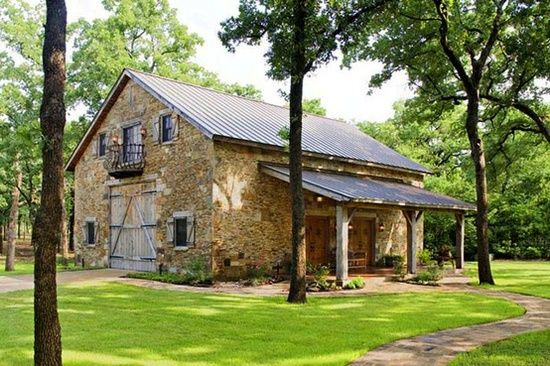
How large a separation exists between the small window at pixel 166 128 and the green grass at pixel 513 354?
44.3ft

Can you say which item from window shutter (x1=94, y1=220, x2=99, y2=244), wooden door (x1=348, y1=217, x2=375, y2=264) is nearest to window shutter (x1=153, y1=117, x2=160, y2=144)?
window shutter (x1=94, y1=220, x2=99, y2=244)

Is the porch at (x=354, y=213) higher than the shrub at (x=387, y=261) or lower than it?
higher

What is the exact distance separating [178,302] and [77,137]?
71.9ft

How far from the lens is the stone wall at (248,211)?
16859 mm

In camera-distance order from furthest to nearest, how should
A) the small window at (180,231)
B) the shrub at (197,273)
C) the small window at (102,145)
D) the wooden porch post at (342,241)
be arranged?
the small window at (102,145), the small window at (180,231), the shrub at (197,273), the wooden porch post at (342,241)

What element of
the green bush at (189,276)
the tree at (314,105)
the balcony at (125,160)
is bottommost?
the green bush at (189,276)

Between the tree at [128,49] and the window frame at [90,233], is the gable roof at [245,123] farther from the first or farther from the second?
the tree at [128,49]

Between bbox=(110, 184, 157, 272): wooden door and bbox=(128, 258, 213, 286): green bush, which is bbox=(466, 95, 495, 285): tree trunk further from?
bbox=(110, 184, 157, 272): wooden door

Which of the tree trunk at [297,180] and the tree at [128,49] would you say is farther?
the tree at [128,49]

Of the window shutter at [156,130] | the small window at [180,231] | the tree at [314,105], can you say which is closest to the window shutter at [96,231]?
the window shutter at [156,130]

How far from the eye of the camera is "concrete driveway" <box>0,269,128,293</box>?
15.6 metres

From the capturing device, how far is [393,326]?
31.5ft

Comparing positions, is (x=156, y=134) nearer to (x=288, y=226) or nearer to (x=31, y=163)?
(x=288, y=226)

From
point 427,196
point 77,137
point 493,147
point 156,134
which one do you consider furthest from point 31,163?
point 493,147
